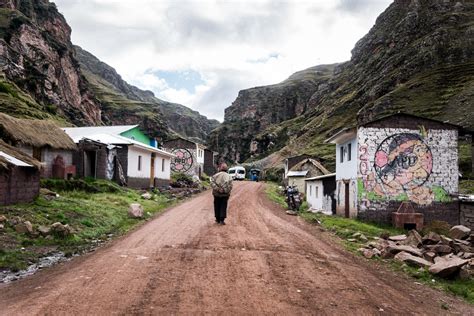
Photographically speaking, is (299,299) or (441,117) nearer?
(299,299)

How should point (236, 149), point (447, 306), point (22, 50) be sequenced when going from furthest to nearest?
point (236, 149), point (22, 50), point (447, 306)

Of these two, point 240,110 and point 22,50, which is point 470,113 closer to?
→ point 22,50

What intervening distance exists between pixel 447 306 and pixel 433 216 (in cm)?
1414

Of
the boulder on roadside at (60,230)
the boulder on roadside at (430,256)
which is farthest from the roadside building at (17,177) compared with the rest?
the boulder on roadside at (430,256)

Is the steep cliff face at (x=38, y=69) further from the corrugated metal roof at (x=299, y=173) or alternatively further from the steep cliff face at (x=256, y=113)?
the steep cliff face at (x=256, y=113)

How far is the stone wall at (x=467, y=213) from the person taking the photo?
1977 centimetres

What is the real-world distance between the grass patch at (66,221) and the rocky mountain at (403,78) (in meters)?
36.0

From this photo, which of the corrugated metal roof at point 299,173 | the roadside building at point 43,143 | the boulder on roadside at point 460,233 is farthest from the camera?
the corrugated metal roof at point 299,173

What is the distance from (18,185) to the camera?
1310cm

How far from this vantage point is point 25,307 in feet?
18.4

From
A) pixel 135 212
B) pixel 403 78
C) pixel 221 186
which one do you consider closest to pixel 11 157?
pixel 135 212

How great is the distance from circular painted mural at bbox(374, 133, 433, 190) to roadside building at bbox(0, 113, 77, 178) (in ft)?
53.2

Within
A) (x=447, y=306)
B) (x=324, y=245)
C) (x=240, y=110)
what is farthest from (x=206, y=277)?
(x=240, y=110)

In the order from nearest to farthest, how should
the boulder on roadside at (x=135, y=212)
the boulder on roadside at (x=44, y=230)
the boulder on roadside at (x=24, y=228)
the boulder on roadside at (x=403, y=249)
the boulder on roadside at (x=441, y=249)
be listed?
the boulder on roadside at (x=24, y=228), the boulder on roadside at (x=403, y=249), the boulder on roadside at (x=44, y=230), the boulder on roadside at (x=441, y=249), the boulder on roadside at (x=135, y=212)
